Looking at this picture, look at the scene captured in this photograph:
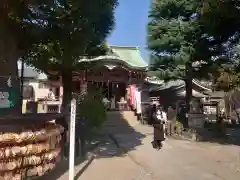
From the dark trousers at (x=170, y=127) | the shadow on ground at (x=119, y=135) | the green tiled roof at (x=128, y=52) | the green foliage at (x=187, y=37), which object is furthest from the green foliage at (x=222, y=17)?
the green tiled roof at (x=128, y=52)

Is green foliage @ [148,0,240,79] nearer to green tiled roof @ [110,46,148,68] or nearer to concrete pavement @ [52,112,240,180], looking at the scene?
concrete pavement @ [52,112,240,180]

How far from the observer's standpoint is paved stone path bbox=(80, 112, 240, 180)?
862 centimetres

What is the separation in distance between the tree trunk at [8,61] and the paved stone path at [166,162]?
2.90 metres

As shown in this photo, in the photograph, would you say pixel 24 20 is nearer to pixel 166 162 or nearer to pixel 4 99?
pixel 4 99

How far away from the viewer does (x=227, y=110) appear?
107 ft

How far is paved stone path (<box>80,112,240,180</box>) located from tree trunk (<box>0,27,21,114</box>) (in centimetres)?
290

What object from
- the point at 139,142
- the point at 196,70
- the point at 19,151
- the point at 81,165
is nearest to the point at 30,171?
the point at 19,151

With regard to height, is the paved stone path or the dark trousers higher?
the dark trousers

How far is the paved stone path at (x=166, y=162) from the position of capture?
8625 millimetres

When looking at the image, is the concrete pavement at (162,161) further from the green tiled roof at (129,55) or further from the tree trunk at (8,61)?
the green tiled roof at (129,55)

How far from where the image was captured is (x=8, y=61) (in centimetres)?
A: 891

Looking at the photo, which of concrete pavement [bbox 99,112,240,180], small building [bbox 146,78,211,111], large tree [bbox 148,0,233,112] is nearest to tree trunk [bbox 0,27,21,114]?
concrete pavement [bbox 99,112,240,180]

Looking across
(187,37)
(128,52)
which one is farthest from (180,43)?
(128,52)

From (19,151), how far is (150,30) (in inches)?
638
